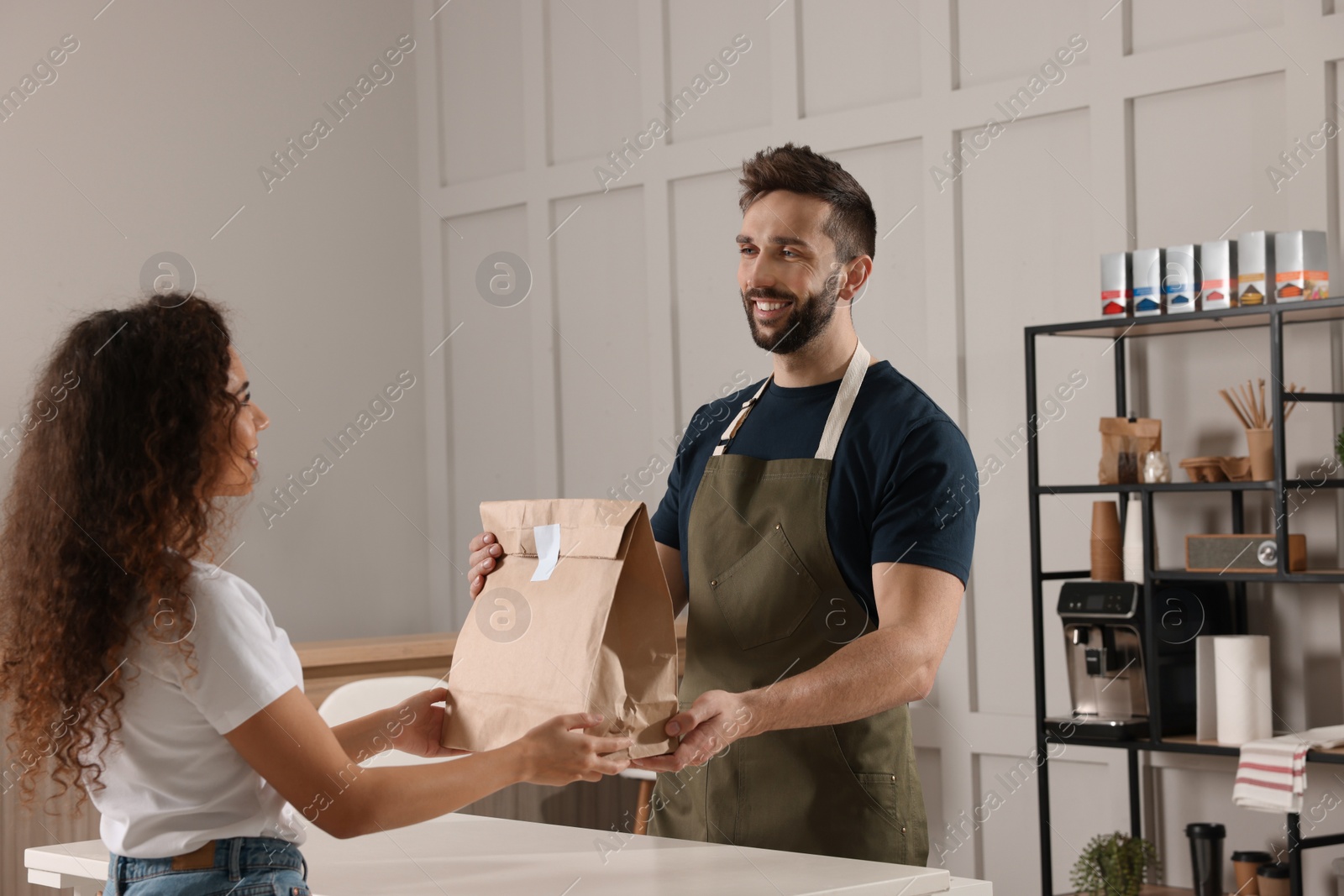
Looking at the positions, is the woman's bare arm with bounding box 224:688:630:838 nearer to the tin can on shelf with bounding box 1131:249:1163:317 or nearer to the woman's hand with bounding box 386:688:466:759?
the woman's hand with bounding box 386:688:466:759

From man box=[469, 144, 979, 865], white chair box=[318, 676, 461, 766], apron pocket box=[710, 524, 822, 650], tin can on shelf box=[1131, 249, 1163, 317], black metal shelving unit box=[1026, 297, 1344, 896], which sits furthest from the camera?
tin can on shelf box=[1131, 249, 1163, 317]

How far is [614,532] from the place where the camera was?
1640mm

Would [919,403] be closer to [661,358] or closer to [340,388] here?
[661,358]

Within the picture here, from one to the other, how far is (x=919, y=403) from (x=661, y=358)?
2542 mm

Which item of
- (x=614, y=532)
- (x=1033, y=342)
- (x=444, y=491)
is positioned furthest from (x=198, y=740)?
(x=444, y=491)

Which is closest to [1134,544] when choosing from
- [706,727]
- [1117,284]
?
[1117,284]

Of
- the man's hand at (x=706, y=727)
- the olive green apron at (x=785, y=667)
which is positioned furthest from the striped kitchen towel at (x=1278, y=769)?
the man's hand at (x=706, y=727)

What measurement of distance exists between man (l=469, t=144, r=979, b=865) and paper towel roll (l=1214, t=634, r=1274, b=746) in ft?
4.73

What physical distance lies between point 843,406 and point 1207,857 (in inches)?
71.8

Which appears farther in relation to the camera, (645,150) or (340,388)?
(340,388)

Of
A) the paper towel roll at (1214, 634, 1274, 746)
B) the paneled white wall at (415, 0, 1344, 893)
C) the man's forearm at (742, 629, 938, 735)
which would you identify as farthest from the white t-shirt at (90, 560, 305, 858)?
the paneled white wall at (415, 0, 1344, 893)

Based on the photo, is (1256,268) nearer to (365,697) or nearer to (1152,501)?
(1152,501)

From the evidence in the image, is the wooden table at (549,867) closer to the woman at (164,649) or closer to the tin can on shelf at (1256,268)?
the woman at (164,649)

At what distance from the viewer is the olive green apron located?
79.2 inches
